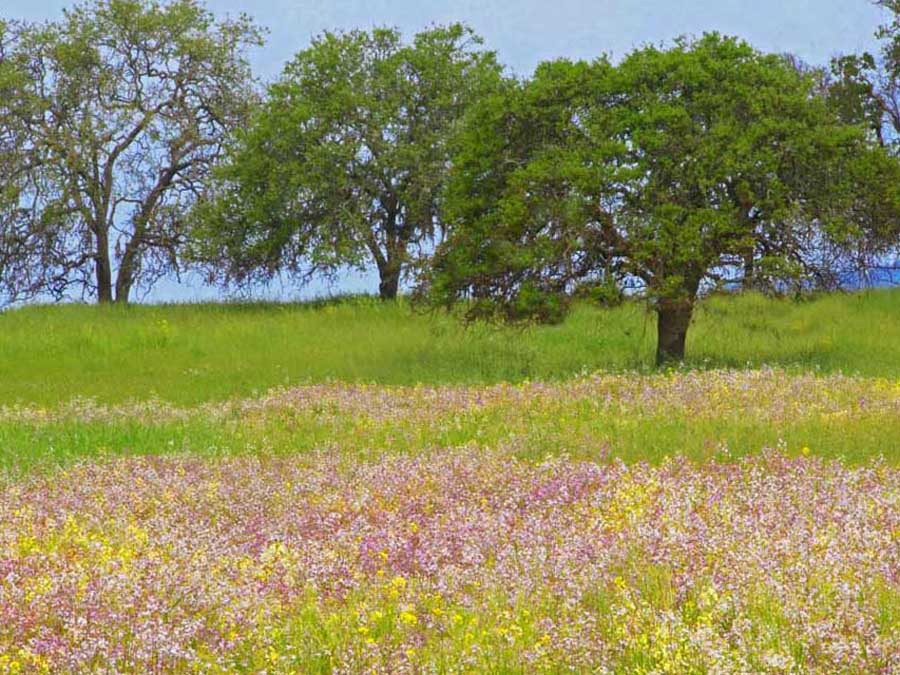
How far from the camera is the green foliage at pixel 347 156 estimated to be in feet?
135

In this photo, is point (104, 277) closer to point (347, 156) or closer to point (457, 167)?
point (347, 156)

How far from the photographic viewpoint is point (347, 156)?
4075 cm

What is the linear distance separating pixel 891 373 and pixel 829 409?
9851mm

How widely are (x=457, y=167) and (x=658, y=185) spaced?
523 centimetres

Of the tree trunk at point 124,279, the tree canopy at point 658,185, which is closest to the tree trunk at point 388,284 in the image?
the tree trunk at point 124,279

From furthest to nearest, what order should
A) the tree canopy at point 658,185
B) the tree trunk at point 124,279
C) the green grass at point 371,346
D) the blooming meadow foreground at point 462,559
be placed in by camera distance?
the tree trunk at point 124,279 < the green grass at point 371,346 < the tree canopy at point 658,185 < the blooming meadow foreground at point 462,559

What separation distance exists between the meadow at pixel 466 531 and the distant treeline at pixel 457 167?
6290 millimetres

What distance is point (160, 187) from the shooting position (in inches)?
1875

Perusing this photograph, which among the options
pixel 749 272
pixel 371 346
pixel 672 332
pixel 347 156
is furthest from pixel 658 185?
pixel 347 156

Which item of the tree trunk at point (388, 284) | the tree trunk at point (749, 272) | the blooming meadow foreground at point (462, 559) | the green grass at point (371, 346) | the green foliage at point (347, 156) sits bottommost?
the blooming meadow foreground at point (462, 559)

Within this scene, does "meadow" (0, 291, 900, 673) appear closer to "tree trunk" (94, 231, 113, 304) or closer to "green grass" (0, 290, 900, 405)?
"green grass" (0, 290, 900, 405)

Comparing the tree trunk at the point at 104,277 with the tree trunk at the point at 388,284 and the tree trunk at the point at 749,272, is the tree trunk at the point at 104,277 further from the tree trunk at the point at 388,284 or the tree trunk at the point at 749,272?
the tree trunk at the point at 749,272

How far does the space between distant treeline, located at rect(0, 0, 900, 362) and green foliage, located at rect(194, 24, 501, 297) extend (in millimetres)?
84

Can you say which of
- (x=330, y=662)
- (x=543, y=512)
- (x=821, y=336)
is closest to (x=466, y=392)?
(x=543, y=512)
